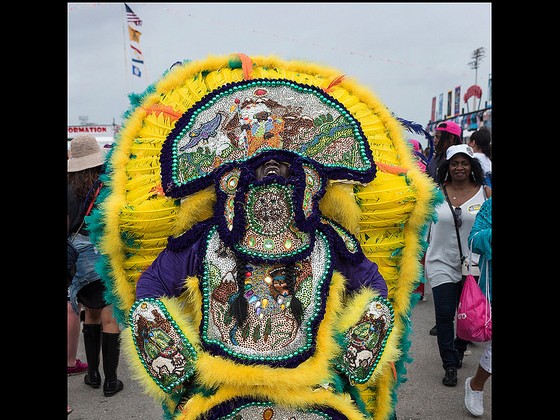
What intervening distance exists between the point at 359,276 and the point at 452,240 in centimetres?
216

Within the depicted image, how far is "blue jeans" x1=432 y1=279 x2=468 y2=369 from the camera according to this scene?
400 cm

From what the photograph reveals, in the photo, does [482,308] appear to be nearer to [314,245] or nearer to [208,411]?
[314,245]

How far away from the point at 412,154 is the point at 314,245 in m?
0.80

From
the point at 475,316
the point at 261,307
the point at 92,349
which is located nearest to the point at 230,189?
the point at 261,307

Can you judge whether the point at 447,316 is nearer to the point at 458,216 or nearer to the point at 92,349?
the point at 458,216

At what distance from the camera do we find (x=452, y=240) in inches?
160

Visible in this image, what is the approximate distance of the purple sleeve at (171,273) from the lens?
202 cm

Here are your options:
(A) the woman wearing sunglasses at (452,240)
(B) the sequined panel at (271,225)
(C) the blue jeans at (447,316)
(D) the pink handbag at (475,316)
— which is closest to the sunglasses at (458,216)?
(A) the woman wearing sunglasses at (452,240)

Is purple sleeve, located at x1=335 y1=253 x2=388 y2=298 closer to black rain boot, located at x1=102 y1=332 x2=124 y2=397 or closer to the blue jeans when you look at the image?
the blue jeans

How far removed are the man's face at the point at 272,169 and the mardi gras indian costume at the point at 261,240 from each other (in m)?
0.02

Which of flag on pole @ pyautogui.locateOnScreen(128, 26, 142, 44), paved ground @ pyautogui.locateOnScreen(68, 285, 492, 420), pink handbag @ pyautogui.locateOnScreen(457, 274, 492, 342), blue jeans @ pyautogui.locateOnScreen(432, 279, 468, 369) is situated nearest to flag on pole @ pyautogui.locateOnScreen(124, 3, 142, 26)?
flag on pole @ pyautogui.locateOnScreen(128, 26, 142, 44)

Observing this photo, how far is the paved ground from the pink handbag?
567mm

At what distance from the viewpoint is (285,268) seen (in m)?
1.96

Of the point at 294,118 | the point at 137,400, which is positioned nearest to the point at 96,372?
the point at 137,400
